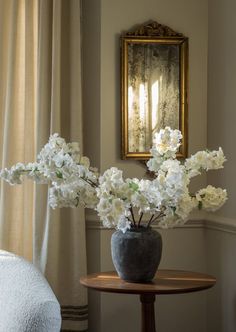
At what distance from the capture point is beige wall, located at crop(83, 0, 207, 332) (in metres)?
2.95

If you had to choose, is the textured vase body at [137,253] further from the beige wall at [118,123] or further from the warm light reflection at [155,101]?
the warm light reflection at [155,101]

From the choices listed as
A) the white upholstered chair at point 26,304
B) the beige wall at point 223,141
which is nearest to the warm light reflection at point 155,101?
the beige wall at point 223,141

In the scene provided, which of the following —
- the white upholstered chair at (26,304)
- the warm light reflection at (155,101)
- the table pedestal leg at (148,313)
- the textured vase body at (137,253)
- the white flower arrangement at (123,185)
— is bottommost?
the table pedestal leg at (148,313)

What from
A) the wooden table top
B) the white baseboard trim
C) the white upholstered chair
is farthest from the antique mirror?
the white upholstered chair

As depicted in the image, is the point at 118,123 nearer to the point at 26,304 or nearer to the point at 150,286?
the point at 150,286

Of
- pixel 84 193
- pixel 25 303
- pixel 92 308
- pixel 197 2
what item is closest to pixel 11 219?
pixel 92 308

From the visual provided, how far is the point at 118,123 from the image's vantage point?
2957 mm

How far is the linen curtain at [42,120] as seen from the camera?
2.91 metres

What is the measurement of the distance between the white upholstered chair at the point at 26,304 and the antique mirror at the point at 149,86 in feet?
3.40

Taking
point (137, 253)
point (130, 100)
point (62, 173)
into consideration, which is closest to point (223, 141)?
point (130, 100)

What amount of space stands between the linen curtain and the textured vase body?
2.24 ft

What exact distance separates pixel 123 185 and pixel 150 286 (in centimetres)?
41

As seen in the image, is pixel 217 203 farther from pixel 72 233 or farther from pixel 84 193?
pixel 72 233

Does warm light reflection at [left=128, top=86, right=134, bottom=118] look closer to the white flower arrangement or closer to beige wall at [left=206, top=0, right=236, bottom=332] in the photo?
beige wall at [left=206, top=0, right=236, bottom=332]
